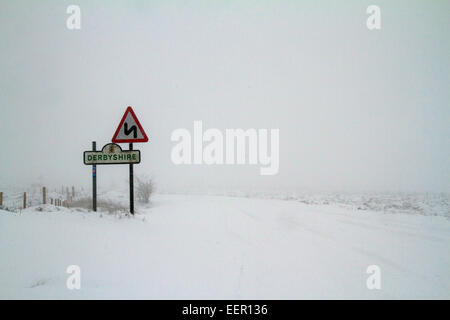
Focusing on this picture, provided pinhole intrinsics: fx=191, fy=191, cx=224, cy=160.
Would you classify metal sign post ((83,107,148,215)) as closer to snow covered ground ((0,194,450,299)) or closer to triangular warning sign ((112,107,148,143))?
triangular warning sign ((112,107,148,143))

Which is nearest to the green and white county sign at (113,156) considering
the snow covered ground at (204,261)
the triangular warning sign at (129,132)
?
the triangular warning sign at (129,132)

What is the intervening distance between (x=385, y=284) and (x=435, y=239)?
2809 mm

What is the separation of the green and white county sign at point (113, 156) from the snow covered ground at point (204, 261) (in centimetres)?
133

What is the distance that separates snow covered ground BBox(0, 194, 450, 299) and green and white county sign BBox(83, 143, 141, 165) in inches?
52.3

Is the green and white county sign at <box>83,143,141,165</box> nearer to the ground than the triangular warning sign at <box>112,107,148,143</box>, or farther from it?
nearer to the ground

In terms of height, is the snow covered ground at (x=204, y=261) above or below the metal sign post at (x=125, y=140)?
below

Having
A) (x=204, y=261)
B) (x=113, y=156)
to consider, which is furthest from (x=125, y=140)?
(x=204, y=261)

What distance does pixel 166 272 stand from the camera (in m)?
2.29

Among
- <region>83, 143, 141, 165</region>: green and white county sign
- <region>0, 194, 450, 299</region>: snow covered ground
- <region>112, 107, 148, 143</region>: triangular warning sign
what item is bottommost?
<region>0, 194, 450, 299</region>: snow covered ground

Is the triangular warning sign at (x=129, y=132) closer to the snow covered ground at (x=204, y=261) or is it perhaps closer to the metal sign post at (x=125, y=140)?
the metal sign post at (x=125, y=140)

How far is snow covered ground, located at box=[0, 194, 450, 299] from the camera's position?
2.02m

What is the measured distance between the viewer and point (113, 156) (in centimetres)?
475

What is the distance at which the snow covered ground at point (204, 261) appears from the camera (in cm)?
202

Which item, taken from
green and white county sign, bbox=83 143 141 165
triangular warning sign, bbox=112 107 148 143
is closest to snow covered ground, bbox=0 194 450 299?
green and white county sign, bbox=83 143 141 165
